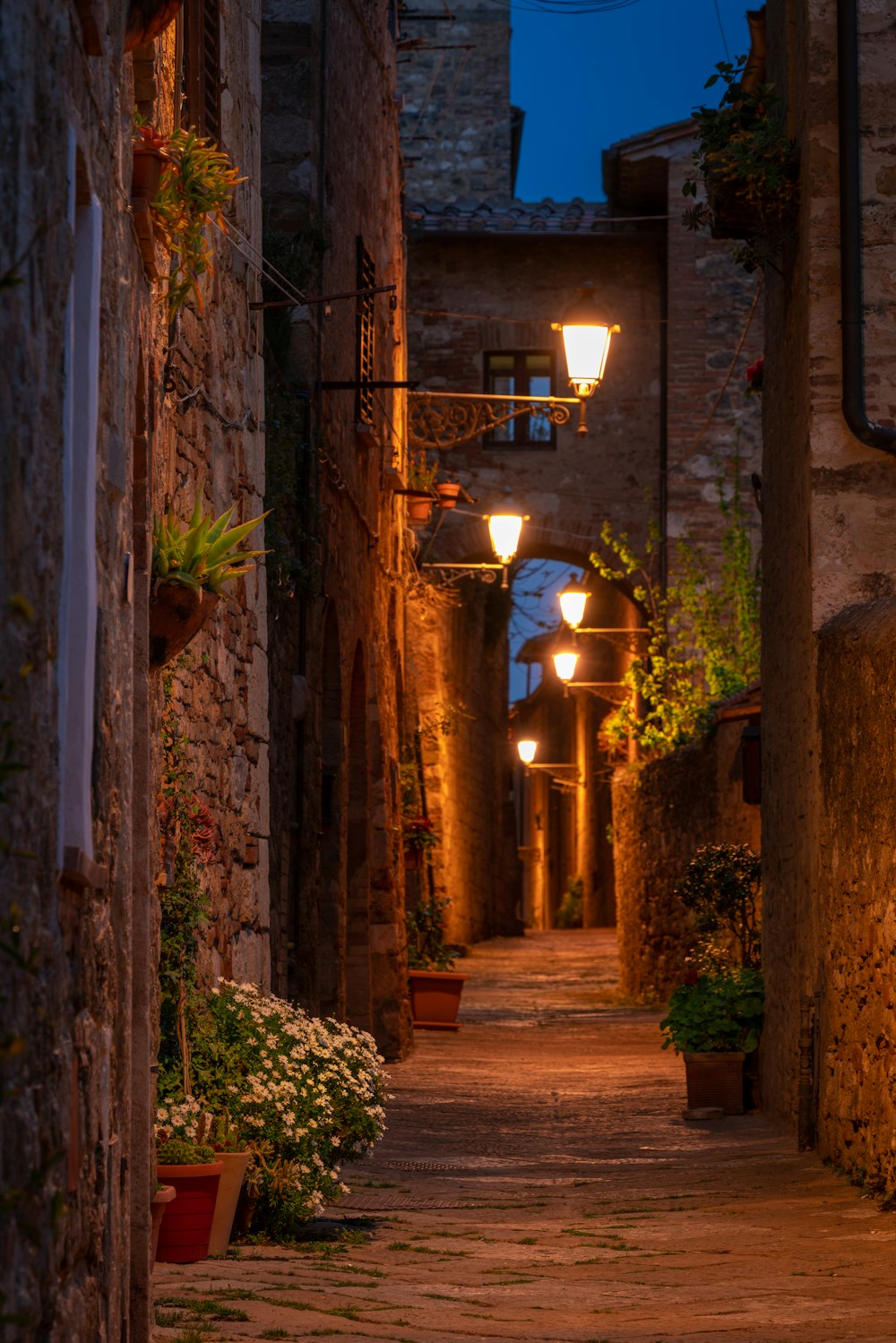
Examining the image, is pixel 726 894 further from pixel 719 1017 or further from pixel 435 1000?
pixel 435 1000

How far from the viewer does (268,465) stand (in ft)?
33.3

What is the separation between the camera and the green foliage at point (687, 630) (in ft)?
56.9

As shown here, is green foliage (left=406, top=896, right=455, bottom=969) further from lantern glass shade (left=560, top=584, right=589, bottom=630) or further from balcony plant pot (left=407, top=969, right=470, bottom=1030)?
lantern glass shade (left=560, top=584, right=589, bottom=630)

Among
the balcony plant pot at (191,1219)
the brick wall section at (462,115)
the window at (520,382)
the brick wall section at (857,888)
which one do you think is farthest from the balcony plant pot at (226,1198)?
the brick wall section at (462,115)

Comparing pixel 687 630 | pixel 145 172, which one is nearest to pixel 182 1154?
pixel 145 172

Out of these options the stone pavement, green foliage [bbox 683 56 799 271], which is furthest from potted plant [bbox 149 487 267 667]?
green foliage [bbox 683 56 799 271]

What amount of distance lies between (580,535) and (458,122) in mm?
8040

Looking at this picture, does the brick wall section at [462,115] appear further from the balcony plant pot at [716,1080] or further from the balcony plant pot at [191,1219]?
the balcony plant pot at [191,1219]

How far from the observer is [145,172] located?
5.02 m

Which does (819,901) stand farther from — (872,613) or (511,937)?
(511,937)

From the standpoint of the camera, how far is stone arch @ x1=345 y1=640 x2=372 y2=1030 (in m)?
13.0

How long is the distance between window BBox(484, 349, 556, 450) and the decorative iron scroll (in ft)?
1.24

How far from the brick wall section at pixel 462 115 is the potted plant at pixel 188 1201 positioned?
68.5 ft

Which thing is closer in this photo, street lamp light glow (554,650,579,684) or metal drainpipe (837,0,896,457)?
metal drainpipe (837,0,896,457)
